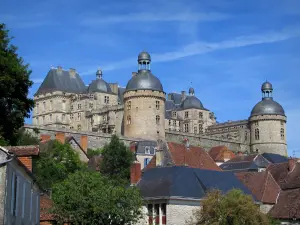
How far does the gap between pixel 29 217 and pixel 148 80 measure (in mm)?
66661

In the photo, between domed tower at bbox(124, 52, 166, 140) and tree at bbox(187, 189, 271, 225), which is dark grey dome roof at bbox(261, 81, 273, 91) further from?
tree at bbox(187, 189, 271, 225)

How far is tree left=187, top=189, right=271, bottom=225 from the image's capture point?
26.9 m

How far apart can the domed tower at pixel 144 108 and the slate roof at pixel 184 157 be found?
36686mm

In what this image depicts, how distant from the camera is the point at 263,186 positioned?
Answer: 3559 cm

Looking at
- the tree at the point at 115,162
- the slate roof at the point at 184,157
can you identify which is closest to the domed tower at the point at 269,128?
the tree at the point at 115,162

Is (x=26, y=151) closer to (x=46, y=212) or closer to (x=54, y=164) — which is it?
(x=46, y=212)

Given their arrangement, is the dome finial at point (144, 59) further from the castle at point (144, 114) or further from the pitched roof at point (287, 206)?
the pitched roof at point (287, 206)

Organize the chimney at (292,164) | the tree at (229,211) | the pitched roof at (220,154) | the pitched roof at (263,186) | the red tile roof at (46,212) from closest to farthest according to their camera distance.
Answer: the red tile roof at (46,212)
the tree at (229,211)
the pitched roof at (263,186)
the chimney at (292,164)
the pitched roof at (220,154)

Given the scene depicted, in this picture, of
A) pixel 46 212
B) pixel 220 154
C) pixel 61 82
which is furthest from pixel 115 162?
pixel 61 82

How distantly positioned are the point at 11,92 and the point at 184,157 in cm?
1840

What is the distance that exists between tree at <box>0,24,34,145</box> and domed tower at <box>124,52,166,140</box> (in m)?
53.1

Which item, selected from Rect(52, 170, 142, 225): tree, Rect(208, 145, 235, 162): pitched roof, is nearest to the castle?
Rect(208, 145, 235, 162): pitched roof

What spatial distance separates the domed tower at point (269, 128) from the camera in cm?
9319

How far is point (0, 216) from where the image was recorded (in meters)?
12.6
